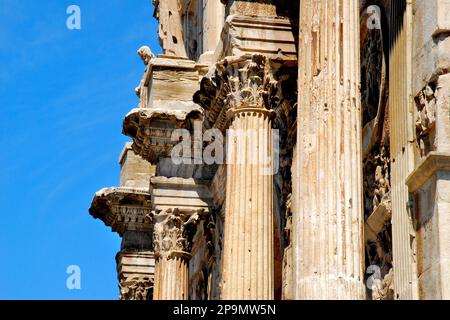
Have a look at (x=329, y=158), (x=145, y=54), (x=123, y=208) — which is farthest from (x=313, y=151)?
(x=123, y=208)

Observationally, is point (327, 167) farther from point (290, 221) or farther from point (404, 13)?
point (290, 221)

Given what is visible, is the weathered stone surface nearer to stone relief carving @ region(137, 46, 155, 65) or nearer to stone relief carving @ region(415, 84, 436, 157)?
stone relief carving @ region(415, 84, 436, 157)

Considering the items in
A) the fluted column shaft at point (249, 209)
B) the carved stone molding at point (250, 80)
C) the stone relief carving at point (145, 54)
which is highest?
the stone relief carving at point (145, 54)

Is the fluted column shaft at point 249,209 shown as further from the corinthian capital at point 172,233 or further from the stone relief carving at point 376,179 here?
the corinthian capital at point 172,233

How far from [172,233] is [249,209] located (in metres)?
6.94

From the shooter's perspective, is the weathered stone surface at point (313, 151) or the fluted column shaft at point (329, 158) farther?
the weathered stone surface at point (313, 151)

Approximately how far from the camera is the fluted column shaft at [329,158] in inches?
728

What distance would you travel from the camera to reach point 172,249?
28.9m

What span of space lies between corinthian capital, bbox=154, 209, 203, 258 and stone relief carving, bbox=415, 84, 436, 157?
9.43 meters

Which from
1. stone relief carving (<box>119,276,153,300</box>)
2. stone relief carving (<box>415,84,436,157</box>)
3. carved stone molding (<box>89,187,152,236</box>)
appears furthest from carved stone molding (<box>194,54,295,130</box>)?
stone relief carving (<box>119,276,153,300</box>)

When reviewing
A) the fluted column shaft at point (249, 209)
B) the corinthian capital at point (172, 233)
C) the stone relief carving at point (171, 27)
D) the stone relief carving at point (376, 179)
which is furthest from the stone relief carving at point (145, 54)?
the stone relief carving at point (376, 179)

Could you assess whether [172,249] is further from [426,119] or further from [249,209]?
[426,119]

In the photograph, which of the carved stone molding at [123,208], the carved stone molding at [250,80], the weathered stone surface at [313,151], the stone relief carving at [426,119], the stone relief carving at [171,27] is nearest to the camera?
the weathered stone surface at [313,151]

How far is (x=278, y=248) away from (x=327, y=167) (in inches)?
295
